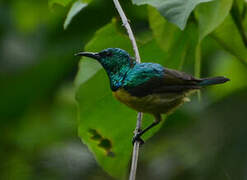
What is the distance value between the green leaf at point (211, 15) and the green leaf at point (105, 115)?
0.45 meters

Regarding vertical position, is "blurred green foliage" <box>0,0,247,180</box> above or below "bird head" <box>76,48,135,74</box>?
below

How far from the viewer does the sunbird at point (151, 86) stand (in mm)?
2922

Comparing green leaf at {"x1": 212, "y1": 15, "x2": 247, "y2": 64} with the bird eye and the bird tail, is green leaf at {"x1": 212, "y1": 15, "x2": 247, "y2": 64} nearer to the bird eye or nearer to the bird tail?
the bird tail

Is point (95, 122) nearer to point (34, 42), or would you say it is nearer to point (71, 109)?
point (71, 109)

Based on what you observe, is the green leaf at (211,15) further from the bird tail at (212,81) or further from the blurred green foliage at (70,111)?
the blurred green foliage at (70,111)

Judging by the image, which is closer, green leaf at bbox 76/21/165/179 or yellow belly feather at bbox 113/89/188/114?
yellow belly feather at bbox 113/89/188/114

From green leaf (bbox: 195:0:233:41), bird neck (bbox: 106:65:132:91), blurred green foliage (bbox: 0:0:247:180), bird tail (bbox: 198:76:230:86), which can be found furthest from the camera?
blurred green foliage (bbox: 0:0:247:180)

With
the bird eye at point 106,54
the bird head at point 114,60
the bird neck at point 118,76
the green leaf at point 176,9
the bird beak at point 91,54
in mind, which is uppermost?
the green leaf at point 176,9

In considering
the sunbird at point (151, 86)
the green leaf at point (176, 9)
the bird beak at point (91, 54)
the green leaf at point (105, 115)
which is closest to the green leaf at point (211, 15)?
the green leaf at point (176, 9)

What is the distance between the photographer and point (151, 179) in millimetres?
4863

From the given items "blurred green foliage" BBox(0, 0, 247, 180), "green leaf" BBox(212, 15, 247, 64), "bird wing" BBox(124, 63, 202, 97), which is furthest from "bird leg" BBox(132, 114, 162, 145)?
"blurred green foliage" BBox(0, 0, 247, 180)

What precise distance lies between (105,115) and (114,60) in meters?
0.30

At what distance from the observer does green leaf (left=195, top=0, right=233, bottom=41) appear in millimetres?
2678

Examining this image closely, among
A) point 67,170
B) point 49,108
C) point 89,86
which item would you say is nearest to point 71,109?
point 49,108
